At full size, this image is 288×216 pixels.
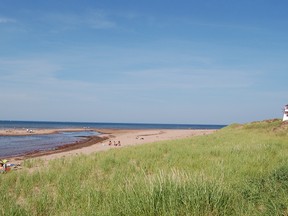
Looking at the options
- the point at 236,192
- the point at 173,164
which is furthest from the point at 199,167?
the point at 236,192

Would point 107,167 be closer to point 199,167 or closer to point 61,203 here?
point 199,167

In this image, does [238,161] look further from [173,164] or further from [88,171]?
[88,171]

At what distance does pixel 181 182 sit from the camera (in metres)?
5.64

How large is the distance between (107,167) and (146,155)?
3.04 meters

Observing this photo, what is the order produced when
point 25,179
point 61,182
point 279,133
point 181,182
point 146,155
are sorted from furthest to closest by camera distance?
point 279,133 → point 146,155 → point 25,179 → point 61,182 → point 181,182

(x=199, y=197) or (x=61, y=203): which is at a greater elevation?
(x=199, y=197)

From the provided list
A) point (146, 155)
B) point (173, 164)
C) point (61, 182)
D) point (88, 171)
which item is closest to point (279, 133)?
point (146, 155)

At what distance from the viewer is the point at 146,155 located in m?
13.0

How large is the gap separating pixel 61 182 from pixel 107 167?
2690 mm

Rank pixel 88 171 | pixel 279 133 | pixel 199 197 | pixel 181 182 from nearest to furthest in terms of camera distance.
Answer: pixel 199 197 < pixel 181 182 < pixel 88 171 < pixel 279 133

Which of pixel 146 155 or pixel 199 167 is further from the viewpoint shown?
pixel 146 155

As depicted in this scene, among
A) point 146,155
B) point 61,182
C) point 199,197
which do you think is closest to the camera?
point 199,197

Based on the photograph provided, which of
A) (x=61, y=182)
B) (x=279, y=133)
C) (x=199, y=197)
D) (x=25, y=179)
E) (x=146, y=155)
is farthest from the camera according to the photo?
(x=279, y=133)

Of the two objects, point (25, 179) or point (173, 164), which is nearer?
point (25, 179)
